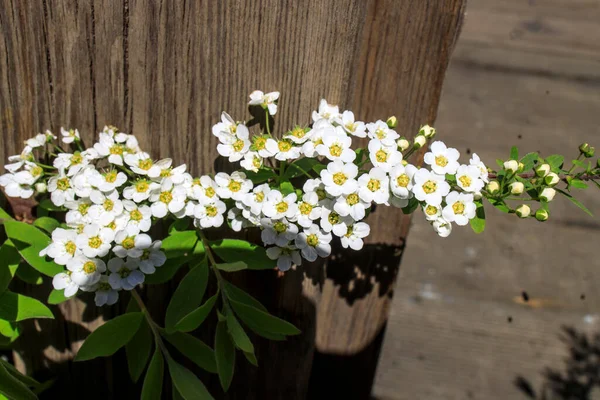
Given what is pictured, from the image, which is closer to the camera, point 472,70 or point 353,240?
point 353,240

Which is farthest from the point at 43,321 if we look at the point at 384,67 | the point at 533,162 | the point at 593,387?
the point at 593,387

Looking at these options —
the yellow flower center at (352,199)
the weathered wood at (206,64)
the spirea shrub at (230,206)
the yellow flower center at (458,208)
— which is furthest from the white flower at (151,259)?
the yellow flower center at (458,208)

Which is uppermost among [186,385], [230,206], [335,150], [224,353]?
[335,150]

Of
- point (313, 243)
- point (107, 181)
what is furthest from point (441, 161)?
point (107, 181)

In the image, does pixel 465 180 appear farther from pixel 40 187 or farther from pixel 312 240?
pixel 40 187

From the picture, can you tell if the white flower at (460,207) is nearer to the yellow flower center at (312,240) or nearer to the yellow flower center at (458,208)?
the yellow flower center at (458,208)

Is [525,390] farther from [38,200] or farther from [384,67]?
[38,200]
